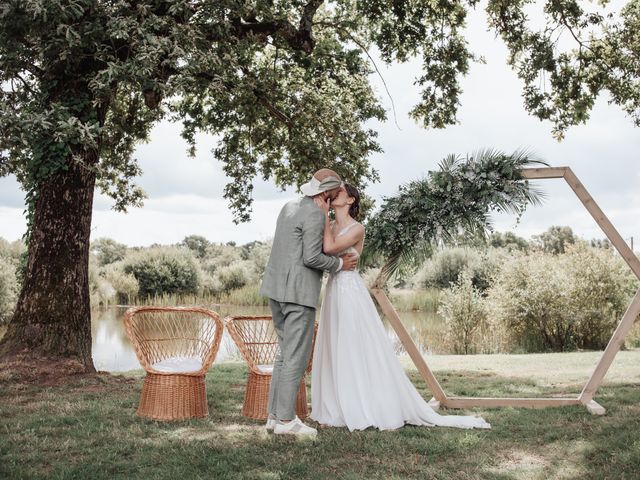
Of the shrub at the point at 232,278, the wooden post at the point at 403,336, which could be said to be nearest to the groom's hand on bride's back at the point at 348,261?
A: the wooden post at the point at 403,336

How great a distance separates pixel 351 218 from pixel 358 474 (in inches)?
90.6

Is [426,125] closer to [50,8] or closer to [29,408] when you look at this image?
[50,8]

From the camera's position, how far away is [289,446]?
182 inches

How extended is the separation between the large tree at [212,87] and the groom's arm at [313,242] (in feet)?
8.20

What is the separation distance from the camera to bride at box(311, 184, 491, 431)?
5.21m

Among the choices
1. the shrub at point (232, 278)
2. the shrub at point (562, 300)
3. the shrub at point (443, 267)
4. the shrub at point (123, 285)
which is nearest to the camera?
the shrub at point (562, 300)

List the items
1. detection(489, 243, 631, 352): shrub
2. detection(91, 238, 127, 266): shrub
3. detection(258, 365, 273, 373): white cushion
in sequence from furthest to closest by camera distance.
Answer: detection(91, 238, 127, 266): shrub → detection(489, 243, 631, 352): shrub → detection(258, 365, 273, 373): white cushion

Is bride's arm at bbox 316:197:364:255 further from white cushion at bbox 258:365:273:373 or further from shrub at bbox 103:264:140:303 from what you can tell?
shrub at bbox 103:264:140:303

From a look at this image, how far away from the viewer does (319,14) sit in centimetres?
1292

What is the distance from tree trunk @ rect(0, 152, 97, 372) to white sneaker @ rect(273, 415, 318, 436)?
405 cm

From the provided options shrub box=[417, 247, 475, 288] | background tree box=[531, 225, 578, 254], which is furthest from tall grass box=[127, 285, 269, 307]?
background tree box=[531, 225, 578, 254]

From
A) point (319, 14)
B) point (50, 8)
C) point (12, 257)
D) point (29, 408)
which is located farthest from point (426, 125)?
point (12, 257)

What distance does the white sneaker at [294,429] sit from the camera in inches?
193

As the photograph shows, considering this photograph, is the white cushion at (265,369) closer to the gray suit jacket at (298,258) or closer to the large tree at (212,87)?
the gray suit jacket at (298,258)
